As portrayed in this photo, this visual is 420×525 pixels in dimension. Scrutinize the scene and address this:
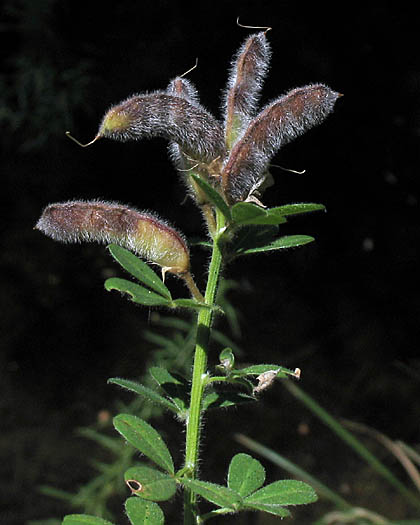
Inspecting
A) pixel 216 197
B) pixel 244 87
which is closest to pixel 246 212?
pixel 216 197

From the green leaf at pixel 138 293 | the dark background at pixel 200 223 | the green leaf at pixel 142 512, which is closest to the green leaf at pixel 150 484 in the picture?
the green leaf at pixel 142 512

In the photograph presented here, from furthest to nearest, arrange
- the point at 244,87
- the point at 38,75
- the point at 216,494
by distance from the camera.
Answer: the point at 38,75, the point at 244,87, the point at 216,494

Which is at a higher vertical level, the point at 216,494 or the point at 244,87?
the point at 244,87

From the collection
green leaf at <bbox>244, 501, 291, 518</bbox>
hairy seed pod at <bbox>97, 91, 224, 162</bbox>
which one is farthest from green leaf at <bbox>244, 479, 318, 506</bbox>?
hairy seed pod at <bbox>97, 91, 224, 162</bbox>

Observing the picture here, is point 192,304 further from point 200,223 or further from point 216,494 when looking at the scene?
point 200,223

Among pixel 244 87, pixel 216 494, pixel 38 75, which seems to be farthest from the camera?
pixel 38 75

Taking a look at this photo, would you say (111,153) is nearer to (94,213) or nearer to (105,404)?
(105,404)

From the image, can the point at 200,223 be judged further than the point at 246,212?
Yes
